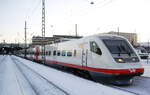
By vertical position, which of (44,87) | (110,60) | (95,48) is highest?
(95,48)

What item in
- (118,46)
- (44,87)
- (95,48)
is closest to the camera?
(44,87)

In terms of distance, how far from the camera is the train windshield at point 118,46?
9.69 m

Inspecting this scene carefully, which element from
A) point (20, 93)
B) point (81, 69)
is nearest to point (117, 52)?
point (81, 69)

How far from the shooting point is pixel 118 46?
33.0 feet

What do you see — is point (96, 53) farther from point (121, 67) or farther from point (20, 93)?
point (20, 93)

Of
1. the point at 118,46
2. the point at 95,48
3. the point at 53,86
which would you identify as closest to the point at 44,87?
the point at 53,86

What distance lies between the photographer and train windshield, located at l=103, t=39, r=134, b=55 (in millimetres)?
9688

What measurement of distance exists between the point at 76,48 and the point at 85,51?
1966mm

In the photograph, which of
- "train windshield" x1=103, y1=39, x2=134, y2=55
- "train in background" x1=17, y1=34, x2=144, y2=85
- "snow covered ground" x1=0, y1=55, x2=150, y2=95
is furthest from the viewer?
"train windshield" x1=103, y1=39, x2=134, y2=55

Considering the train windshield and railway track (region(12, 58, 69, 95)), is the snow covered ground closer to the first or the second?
railway track (region(12, 58, 69, 95))

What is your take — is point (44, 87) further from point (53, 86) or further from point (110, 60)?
point (110, 60)

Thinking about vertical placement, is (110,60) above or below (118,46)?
below

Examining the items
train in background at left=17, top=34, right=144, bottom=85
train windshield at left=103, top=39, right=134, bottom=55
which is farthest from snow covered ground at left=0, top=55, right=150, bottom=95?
train windshield at left=103, top=39, right=134, bottom=55

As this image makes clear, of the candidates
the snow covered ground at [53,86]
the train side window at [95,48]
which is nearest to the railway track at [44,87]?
the snow covered ground at [53,86]
